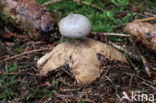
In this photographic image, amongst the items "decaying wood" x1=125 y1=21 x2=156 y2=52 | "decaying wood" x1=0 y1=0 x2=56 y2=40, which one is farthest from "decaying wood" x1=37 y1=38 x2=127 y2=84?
"decaying wood" x1=0 y1=0 x2=56 y2=40

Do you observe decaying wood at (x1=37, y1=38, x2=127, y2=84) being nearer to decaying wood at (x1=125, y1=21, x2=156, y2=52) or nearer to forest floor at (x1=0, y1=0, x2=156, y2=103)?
forest floor at (x1=0, y1=0, x2=156, y2=103)

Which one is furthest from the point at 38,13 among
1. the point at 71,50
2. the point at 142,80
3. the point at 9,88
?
the point at 142,80

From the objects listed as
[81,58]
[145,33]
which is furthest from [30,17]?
[145,33]

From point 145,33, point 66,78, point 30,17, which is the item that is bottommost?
point 66,78

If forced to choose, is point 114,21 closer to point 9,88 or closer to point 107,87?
point 107,87

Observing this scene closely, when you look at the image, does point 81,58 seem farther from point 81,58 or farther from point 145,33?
point 145,33
